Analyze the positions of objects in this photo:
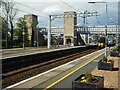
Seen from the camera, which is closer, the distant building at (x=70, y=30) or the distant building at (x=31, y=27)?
the distant building at (x=31, y=27)

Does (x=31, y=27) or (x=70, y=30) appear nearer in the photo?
(x=31, y=27)

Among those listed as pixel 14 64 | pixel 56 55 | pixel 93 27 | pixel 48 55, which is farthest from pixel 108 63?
pixel 93 27

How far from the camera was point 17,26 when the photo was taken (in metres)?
86.4

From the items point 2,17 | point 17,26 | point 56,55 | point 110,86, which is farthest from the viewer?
point 17,26

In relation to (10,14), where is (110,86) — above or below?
below

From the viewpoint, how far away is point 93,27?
95625 millimetres

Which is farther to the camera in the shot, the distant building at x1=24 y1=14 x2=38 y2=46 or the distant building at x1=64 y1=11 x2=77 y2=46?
Answer: the distant building at x1=64 y1=11 x2=77 y2=46

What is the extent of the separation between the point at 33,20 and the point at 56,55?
53.9 meters

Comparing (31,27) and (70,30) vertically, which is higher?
(31,27)

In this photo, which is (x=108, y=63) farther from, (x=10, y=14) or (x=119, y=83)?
(x=10, y=14)

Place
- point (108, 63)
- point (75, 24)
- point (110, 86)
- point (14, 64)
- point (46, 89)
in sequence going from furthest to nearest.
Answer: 1. point (75, 24)
2. point (14, 64)
3. point (108, 63)
4. point (110, 86)
5. point (46, 89)

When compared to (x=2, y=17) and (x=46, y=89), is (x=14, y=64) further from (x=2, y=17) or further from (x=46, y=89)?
(x=2, y=17)

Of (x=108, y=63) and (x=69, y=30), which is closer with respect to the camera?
(x=108, y=63)

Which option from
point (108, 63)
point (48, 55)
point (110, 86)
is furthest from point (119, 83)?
point (48, 55)
